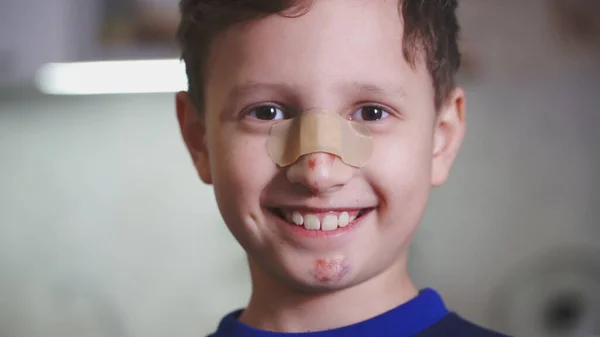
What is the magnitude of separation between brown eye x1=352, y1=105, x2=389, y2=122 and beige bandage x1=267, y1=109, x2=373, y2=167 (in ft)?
0.05

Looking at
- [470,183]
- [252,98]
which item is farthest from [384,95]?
[470,183]

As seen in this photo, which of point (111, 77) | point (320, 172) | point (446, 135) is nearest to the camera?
point (320, 172)

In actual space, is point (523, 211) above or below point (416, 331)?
above


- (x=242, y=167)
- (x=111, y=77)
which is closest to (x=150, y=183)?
(x=111, y=77)

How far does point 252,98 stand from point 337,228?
0.48 feet

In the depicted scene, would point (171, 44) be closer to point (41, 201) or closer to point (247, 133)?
point (41, 201)

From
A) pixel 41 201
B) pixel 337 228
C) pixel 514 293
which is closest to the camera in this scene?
pixel 337 228

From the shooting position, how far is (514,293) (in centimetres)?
118

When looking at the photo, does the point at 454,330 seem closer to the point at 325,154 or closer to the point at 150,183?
the point at 325,154

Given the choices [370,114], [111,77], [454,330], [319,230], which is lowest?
[454,330]

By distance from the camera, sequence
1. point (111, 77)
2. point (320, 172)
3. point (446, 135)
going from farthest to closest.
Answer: point (111, 77), point (446, 135), point (320, 172)

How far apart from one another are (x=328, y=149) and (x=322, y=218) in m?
0.07

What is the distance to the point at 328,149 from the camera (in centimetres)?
58

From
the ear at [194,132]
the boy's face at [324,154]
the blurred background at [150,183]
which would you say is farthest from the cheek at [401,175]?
the blurred background at [150,183]
